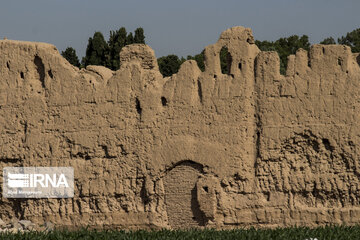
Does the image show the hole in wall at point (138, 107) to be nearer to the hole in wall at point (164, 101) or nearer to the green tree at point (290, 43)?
the hole in wall at point (164, 101)

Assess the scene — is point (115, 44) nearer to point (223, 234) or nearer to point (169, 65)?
point (169, 65)

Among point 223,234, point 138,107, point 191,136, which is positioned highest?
point 138,107

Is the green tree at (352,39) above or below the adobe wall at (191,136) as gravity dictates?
above

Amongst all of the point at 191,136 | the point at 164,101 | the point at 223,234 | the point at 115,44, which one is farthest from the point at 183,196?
the point at 115,44

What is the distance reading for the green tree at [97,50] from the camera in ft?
95.1

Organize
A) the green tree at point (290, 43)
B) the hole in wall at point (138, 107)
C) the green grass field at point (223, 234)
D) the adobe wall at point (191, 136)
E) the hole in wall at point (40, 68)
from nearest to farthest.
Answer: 1. the green grass field at point (223, 234)
2. the adobe wall at point (191, 136)
3. the hole in wall at point (138, 107)
4. the hole in wall at point (40, 68)
5. the green tree at point (290, 43)

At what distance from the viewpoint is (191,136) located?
1495cm

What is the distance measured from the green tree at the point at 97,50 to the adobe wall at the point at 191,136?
12.5m

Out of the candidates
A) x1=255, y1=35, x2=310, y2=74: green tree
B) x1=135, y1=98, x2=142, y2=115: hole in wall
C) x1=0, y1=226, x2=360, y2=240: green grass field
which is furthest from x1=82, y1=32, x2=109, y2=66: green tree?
x1=0, y1=226, x2=360, y2=240: green grass field

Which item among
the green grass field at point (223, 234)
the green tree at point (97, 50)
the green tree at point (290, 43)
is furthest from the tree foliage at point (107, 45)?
the green grass field at point (223, 234)

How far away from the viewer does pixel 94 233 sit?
46.1ft

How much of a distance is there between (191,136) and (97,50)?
14.7 meters

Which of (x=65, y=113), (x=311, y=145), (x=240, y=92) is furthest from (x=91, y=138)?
(x=311, y=145)

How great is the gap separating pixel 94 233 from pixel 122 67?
321cm
